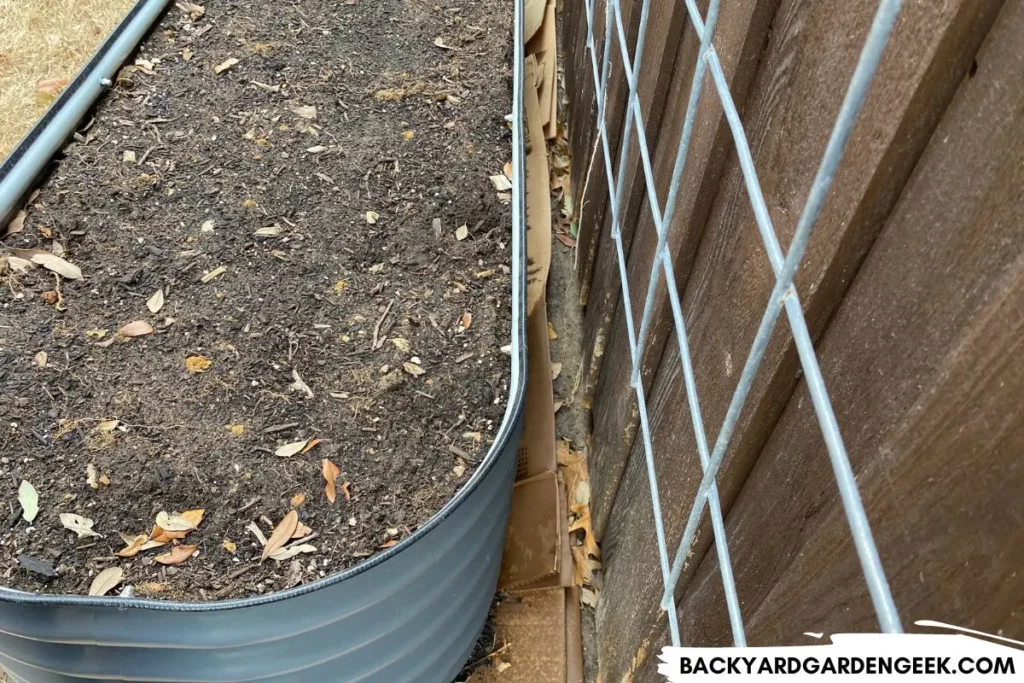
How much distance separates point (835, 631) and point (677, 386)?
1.49 feet

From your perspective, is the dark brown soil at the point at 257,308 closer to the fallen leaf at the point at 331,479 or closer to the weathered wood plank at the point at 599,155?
the fallen leaf at the point at 331,479

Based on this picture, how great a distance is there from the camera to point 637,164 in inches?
51.6

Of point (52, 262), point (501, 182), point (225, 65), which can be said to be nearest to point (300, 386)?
point (52, 262)

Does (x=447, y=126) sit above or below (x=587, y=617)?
above

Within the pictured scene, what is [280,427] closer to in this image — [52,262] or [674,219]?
[52,262]

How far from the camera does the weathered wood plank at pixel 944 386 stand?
1.36 feet

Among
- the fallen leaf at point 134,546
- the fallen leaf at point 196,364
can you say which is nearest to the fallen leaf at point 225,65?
the fallen leaf at point 196,364

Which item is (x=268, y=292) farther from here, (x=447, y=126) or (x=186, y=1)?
(x=186, y=1)

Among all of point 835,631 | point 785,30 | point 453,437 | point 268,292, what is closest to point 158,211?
point 268,292

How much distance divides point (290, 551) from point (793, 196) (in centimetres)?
94

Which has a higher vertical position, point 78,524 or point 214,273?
point 214,273

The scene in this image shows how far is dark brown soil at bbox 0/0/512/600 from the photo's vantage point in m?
1.22

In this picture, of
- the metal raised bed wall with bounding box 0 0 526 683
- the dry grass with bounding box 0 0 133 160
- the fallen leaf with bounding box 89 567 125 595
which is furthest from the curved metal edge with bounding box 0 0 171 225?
the metal raised bed wall with bounding box 0 0 526 683

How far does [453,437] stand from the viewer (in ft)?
4.40
